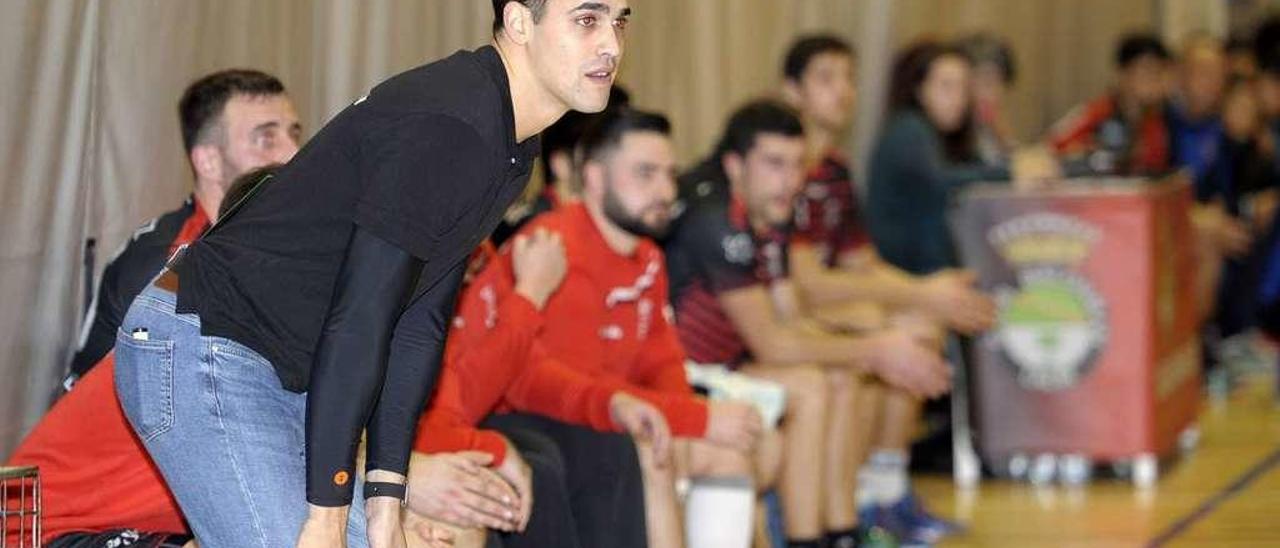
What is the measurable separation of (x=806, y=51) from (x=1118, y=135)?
2737mm

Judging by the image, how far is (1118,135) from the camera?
8625 mm

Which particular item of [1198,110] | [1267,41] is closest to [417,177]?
[1198,110]

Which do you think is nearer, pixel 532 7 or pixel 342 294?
pixel 342 294

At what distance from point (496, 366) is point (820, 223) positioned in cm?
258

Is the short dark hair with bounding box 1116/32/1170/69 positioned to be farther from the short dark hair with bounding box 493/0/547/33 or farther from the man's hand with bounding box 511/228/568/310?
the short dark hair with bounding box 493/0/547/33

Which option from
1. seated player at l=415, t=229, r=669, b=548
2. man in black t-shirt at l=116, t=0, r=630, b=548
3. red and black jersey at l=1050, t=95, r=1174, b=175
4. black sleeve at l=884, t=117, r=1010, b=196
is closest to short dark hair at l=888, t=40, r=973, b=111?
black sleeve at l=884, t=117, r=1010, b=196

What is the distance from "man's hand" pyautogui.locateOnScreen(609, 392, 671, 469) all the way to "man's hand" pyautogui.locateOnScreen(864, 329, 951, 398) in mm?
1371

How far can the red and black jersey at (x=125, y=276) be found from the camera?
11.4ft

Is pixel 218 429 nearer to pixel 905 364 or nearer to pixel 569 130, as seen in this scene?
Answer: pixel 569 130

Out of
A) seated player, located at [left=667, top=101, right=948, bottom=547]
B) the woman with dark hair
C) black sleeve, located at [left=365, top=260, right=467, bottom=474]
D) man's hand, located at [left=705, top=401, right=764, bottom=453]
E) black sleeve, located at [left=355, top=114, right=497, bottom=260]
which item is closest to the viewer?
black sleeve, located at [left=355, top=114, right=497, bottom=260]

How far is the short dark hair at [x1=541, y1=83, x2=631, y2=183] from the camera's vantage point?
461cm

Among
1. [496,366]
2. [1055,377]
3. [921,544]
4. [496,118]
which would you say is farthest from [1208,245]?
[496,118]

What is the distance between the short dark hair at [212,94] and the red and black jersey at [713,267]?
5.12ft

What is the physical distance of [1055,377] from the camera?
21.1 ft
